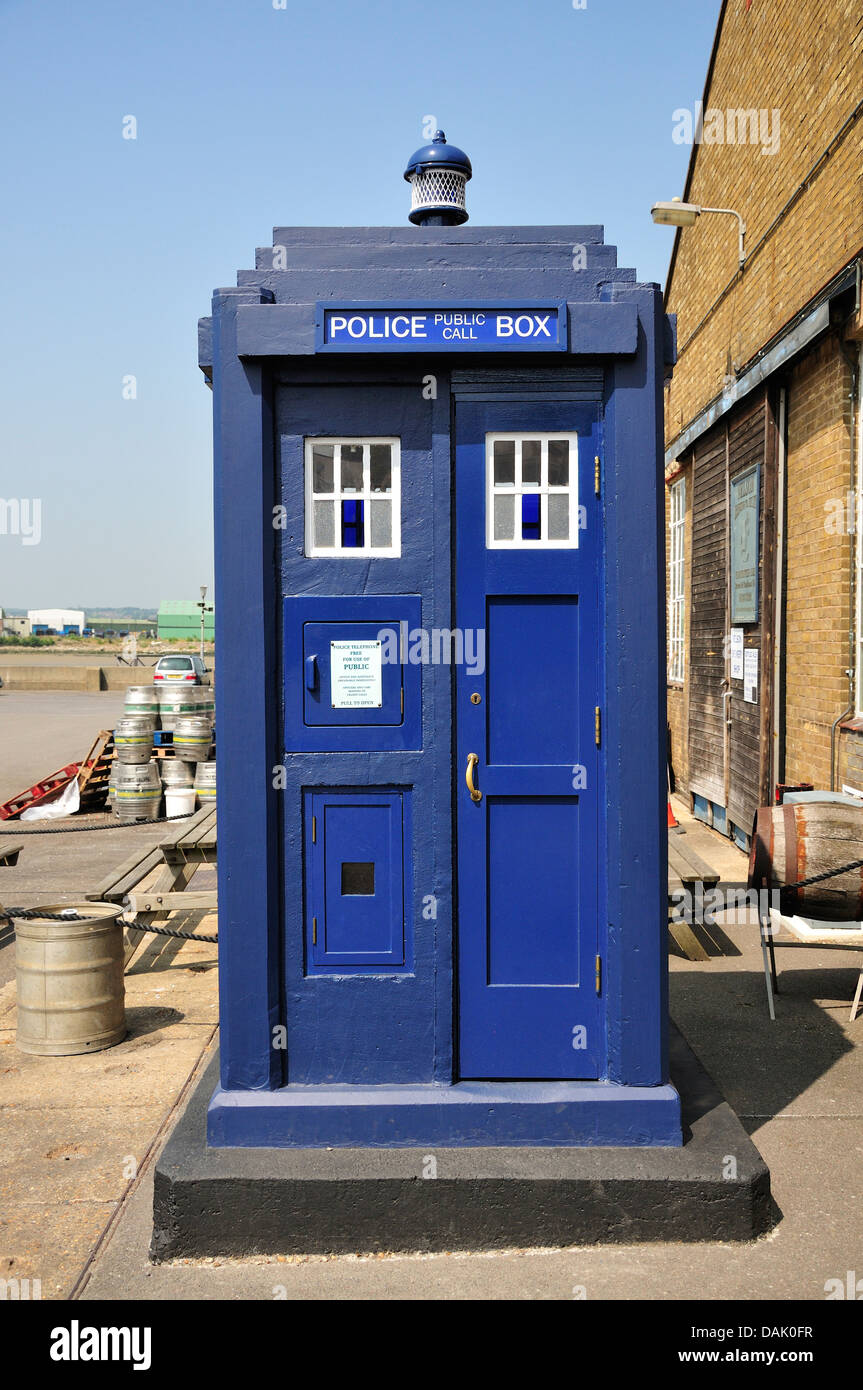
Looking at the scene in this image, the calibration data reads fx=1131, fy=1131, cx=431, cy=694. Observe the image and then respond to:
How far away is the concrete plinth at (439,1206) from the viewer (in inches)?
147

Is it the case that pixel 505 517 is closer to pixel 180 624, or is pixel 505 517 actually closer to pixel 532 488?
pixel 532 488

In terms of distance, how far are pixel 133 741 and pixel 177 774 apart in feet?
2.25

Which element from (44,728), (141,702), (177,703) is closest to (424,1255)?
(177,703)

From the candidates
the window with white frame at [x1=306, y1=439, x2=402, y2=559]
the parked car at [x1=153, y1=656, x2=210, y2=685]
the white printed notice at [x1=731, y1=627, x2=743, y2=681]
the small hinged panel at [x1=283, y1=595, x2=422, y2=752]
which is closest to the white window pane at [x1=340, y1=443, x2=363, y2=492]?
the window with white frame at [x1=306, y1=439, x2=402, y2=559]

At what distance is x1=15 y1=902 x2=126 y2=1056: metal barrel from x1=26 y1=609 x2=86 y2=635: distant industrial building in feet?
425

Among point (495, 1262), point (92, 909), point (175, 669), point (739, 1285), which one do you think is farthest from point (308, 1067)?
point (175, 669)

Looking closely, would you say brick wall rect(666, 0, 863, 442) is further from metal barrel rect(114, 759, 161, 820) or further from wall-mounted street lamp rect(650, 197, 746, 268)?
metal barrel rect(114, 759, 161, 820)

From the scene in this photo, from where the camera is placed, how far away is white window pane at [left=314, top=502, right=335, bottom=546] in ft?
13.3

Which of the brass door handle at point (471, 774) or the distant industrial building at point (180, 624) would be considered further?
the distant industrial building at point (180, 624)

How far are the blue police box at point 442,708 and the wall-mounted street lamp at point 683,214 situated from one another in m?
8.44

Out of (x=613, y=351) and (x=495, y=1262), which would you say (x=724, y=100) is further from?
(x=495, y=1262)

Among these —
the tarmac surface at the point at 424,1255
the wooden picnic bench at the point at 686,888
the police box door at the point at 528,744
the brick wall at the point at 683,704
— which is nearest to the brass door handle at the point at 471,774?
the police box door at the point at 528,744

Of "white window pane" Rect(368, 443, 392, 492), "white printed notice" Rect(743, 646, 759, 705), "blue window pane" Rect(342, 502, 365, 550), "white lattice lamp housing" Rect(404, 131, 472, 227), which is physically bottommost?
"white printed notice" Rect(743, 646, 759, 705)
